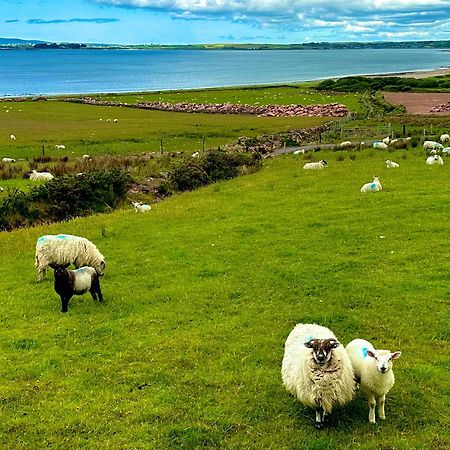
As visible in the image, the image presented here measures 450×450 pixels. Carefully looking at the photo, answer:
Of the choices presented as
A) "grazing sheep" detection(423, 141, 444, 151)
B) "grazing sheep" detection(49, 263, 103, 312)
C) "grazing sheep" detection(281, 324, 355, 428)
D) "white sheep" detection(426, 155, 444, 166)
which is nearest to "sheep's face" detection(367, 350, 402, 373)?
"grazing sheep" detection(281, 324, 355, 428)

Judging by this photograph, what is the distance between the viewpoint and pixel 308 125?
210 ft

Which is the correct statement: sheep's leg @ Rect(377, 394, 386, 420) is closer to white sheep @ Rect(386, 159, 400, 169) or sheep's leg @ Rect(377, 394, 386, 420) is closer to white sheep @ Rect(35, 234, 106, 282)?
white sheep @ Rect(35, 234, 106, 282)

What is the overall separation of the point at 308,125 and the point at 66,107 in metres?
47.9

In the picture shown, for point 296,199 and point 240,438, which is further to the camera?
point 296,199

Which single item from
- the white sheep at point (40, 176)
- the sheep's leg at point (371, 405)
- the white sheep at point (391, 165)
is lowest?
the sheep's leg at point (371, 405)

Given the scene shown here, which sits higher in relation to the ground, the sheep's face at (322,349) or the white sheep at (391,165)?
the sheep's face at (322,349)

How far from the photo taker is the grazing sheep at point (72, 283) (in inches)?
522

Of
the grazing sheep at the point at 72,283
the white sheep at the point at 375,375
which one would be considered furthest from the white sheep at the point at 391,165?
the white sheep at the point at 375,375

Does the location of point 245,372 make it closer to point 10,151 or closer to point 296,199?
point 296,199

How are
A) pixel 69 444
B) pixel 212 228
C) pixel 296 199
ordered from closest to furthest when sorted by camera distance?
pixel 69 444
pixel 212 228
pixel 296 199

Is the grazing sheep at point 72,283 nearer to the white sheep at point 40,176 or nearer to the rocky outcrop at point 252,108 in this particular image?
the white sheep at point 40,176

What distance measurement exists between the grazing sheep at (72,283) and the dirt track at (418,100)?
62035 millimetres

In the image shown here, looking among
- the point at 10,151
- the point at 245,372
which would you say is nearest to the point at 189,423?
the point at 245,372

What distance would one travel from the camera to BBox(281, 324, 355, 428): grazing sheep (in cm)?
855
